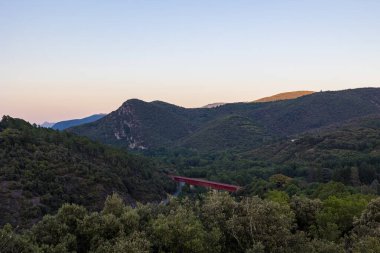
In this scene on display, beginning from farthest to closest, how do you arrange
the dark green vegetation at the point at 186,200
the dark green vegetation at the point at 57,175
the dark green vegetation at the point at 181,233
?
the dark green vegetation at the point at 57,175 < the dark green vegetation at the point at 186,200 < the dark green vegetation at the point at 181,233

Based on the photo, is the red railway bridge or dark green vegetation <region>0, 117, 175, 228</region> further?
the red railway bridge

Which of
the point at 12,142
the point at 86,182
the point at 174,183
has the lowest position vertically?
the point at 174,183

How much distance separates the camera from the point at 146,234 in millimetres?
37688

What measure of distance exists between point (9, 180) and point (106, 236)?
54.1 m

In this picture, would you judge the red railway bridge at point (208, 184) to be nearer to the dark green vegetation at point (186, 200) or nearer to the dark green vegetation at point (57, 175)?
the dark green vegetation at point (186, 200)

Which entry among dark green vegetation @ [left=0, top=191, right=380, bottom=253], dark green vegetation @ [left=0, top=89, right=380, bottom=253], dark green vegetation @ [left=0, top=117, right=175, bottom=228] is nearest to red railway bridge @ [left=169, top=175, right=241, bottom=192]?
dark green vegetation @ [left=0, top=89, right=380, bottom=253]

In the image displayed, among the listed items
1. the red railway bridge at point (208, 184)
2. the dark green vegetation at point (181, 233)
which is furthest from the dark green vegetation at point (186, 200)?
the red railway bridge at point (208, 184)

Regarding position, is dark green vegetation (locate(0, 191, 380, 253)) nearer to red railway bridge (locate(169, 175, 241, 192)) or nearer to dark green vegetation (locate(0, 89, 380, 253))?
dark green vegetation (locate(0, 89, 380, 253))

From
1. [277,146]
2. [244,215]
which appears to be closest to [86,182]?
[244,215]

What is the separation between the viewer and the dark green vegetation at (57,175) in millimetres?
76812

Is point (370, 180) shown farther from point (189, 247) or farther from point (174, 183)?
point (189, 247)

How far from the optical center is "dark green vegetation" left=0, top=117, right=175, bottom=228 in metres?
76.8

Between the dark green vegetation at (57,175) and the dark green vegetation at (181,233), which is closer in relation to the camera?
the dark green vegetation at (181,233)

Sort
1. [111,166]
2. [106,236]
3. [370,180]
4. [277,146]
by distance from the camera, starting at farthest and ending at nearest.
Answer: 1. [277,146]
2. [111,166]
3. [370,180]
4. [106,236]
